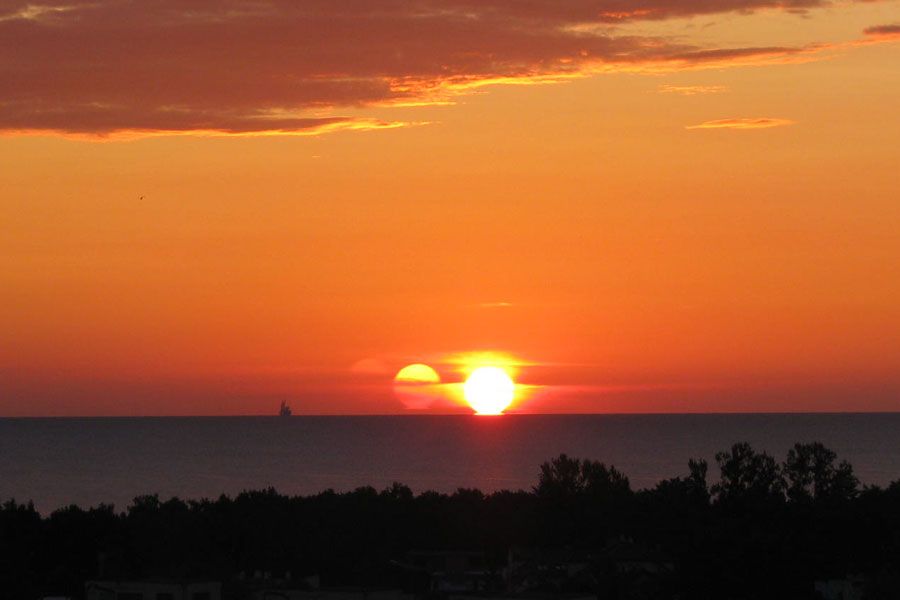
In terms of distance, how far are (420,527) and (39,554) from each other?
16434mm

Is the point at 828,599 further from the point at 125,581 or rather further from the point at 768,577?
the point at 125,581

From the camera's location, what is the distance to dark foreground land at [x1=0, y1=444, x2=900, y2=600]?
48750mm

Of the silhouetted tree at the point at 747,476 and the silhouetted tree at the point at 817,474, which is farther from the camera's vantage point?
the silhouetted tree at the point at 817,474

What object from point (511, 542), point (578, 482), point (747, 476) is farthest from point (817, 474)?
point (511, 542)

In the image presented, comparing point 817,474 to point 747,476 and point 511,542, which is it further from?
point 511,542

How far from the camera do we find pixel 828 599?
49781 mm

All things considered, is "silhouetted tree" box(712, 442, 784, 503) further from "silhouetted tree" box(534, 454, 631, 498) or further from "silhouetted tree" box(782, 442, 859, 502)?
"silhouetted tree" box(534, 454, 631, 498)

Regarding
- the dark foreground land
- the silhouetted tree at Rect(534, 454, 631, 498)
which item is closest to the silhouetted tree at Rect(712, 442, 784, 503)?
the dark foreground land

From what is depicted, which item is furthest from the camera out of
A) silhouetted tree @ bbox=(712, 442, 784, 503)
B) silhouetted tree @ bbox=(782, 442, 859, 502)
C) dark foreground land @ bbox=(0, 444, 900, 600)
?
silhouetted tree @ bbox=(782, 442, 859, 502)

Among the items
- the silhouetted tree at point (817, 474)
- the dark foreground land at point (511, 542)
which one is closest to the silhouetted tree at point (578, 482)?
the dark foreground land at point (511, 542)

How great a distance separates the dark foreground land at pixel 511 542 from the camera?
48750 mm

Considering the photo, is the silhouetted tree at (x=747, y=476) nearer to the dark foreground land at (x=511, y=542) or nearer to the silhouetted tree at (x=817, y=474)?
the dark foreground land at (x=511, y=542)

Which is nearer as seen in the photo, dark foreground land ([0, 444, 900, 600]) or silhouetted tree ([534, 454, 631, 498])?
dark foreground land ([0, 444, 900, 600])

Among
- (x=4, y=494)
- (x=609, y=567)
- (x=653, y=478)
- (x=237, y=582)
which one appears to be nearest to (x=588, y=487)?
(x=609, y=567)
